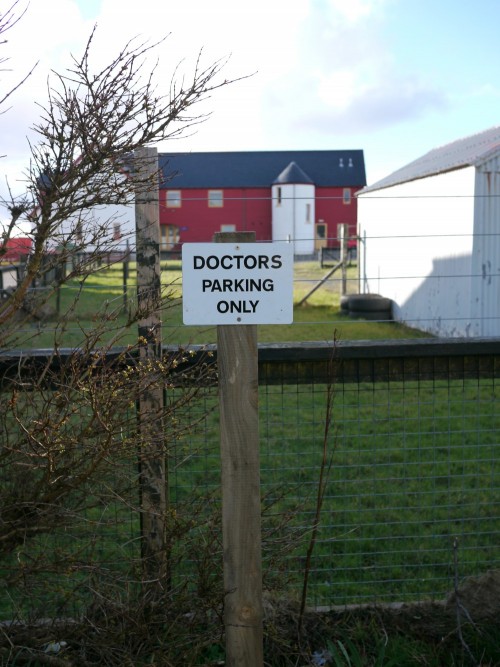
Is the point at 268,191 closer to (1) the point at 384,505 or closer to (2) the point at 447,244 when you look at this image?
(2) the point at 447,244

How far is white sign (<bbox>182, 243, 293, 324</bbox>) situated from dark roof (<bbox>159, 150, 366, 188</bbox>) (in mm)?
55628

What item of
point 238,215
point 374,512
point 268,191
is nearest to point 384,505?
point 374,512

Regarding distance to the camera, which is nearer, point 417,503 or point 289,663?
point 289,663

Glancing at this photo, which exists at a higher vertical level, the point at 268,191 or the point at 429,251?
the point at 268,191

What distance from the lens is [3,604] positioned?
4.36 meters

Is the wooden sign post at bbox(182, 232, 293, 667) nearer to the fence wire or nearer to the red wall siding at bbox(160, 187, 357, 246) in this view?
the fence wire

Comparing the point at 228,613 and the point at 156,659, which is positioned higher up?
the point at 228,613

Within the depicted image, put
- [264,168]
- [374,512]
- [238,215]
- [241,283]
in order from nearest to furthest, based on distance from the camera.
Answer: [241,283]
[374,512]
[238,215]
[264,168]

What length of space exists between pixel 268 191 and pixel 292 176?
321 cm

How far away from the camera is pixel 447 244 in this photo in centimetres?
1608

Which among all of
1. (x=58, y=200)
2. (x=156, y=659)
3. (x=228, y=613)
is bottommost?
(x=156, y=659)

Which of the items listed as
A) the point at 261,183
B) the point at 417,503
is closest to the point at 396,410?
the point at 417,503

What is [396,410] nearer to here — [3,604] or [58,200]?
[3,604]

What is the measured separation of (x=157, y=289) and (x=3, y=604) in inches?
78.8
